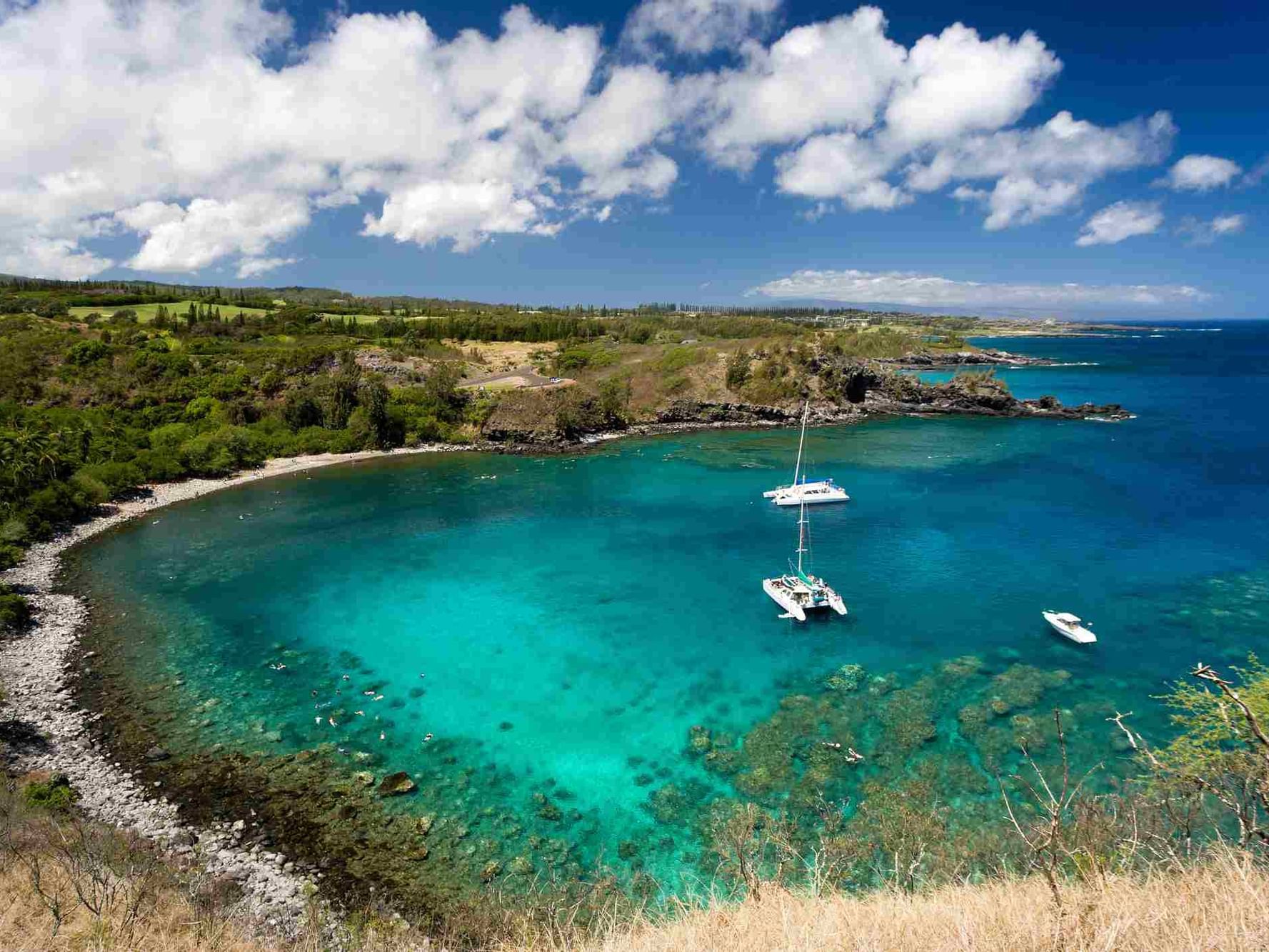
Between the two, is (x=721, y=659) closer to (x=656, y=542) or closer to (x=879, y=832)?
(x=879, y=832)

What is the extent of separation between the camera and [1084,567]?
38250 millimetres

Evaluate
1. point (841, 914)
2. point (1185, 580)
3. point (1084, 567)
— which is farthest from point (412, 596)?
point (1185, 580)

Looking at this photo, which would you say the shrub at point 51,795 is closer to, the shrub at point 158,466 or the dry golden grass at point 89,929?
the dry golden grass at point 89,929

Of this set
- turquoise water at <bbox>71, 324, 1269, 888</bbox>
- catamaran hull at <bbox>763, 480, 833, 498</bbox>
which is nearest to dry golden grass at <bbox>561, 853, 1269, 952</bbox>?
turquoise water at <bbox>71, 324, 1269, 888</bbox>

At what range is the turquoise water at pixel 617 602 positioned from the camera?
Answer: 2375 cm

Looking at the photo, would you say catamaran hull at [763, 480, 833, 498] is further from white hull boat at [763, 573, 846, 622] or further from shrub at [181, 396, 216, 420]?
shrub at [181, 396, 216, 420]

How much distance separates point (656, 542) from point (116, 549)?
3779 centimetres

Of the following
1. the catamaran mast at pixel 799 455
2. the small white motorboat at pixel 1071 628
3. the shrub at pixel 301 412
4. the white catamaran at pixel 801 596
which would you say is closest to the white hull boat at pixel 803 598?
the white catamaran at pixel 801 596

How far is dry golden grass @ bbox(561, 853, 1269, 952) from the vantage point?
6578 mm

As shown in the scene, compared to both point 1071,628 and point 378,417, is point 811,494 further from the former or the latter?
point 378,417

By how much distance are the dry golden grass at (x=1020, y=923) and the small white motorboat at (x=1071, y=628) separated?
23.7 metres

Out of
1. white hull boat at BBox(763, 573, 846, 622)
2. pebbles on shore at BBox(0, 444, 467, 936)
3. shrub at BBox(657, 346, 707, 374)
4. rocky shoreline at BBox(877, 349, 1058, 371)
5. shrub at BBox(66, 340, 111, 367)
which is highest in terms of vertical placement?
rocky shoreline at BBox(877, 349, 1058, 371)

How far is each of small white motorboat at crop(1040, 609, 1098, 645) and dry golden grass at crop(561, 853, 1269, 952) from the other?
2368 cm

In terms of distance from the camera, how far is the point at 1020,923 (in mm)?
7211
